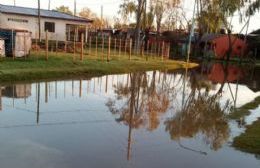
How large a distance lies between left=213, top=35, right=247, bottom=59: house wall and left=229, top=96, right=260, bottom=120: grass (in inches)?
1571

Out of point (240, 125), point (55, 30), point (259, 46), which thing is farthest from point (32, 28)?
point (259, 46)

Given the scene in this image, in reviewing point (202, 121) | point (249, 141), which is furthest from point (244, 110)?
point (249, 141)

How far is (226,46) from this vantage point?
61062 mm

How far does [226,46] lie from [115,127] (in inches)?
2052

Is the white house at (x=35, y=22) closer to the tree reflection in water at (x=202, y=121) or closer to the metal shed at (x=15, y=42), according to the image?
the metal shed at (x=15, y=42)

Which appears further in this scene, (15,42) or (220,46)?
(220,46)

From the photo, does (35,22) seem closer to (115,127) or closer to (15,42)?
(15,42)

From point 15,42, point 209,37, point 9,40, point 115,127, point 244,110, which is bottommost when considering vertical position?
point 244,110

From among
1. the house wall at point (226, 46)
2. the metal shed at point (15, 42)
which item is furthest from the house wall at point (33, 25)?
the house wall at point (226, 46)

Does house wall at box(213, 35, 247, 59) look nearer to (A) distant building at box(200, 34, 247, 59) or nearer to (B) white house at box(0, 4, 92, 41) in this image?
(A) distant building at box(200, 34, 247, 59)

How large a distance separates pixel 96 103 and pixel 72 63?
10.1 meters

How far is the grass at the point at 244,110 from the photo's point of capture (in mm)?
15034

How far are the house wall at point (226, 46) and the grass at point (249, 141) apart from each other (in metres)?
47.0

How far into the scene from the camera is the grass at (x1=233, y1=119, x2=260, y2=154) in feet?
34.0
